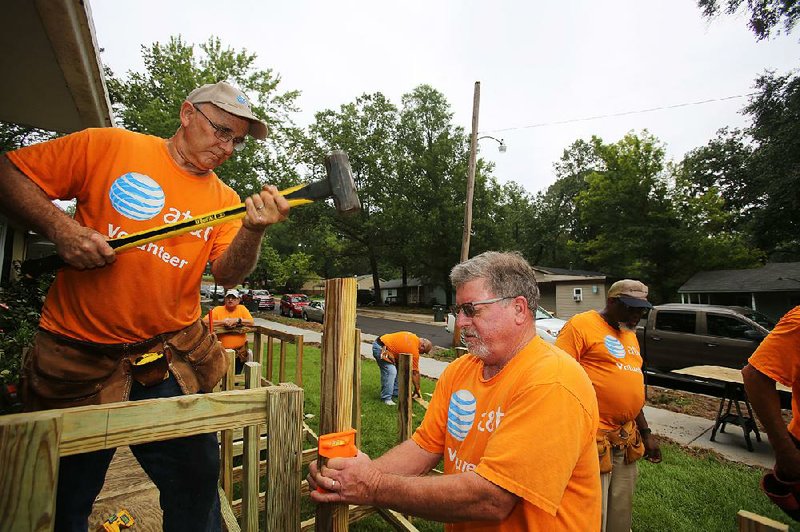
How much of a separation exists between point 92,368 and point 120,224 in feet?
1.93

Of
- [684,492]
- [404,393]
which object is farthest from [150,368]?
[684,492]

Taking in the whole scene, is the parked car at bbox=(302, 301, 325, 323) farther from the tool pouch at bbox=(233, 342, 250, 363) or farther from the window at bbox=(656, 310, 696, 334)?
the window at bbox=(656, 310, 696, 334)

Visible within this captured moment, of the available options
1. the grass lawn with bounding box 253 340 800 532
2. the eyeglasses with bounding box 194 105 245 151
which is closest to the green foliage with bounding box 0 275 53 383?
the grass lawn with bounding box 253 340 800 532

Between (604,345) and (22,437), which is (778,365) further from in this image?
(22,437)

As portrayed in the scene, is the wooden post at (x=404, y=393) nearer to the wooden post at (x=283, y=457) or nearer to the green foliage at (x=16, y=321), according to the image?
the wooden post at (x=283, y=457)

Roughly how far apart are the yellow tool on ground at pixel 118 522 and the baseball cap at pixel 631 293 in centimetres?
401

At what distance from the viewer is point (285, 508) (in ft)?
4.33

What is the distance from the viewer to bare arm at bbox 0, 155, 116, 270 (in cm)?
140

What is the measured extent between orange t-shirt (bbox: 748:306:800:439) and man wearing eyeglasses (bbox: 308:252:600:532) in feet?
5.66

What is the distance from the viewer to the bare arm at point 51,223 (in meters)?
1.40

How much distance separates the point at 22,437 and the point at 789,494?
364cm

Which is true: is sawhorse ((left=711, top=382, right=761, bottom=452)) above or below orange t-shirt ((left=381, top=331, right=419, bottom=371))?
below

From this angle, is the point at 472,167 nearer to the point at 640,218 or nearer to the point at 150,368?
the point at 150,368

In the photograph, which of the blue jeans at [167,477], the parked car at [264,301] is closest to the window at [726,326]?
the blue jeans at [167,477]
